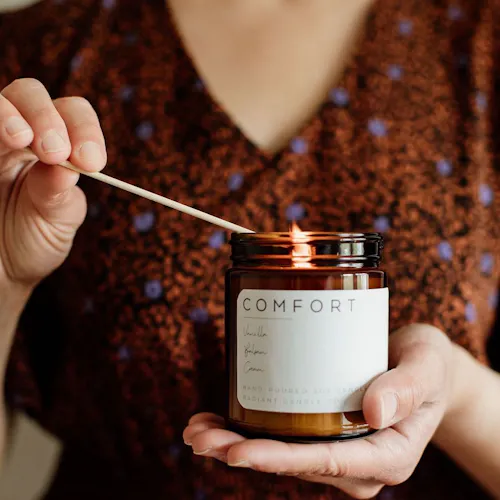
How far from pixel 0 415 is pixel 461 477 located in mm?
556

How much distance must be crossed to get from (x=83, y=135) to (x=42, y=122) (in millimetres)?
33

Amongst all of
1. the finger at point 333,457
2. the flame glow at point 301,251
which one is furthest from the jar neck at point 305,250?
the finger at point 333,457

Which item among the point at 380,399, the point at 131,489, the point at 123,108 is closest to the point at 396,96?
the point at 123,108

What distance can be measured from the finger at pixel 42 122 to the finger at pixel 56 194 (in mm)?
60

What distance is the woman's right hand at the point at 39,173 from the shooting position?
52 cm

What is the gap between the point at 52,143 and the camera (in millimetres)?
513

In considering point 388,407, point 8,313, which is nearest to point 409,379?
point 388,407

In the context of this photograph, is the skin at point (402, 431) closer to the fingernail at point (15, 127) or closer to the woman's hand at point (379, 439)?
the woman's hand at point (379, 439)

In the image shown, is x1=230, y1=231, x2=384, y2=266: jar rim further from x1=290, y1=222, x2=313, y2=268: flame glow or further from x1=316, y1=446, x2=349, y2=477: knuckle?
x1=316, y1=446, x2=349, y2=477: knuckle

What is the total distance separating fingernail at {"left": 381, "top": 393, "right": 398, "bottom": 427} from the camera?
0.46m

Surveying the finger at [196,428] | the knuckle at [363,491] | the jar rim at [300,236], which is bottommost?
the knuckle at [363,491]

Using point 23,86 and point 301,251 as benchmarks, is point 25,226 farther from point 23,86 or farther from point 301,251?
point 301,251

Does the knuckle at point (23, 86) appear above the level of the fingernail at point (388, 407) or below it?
above

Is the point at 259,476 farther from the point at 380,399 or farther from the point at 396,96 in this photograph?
the point at 396,96
